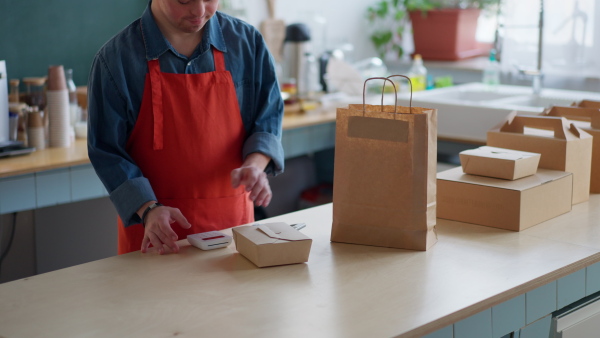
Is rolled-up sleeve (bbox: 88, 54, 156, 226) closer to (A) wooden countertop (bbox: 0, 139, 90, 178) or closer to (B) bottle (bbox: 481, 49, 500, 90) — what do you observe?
(A) wooden countertop (bbox: 0, 139, 90, 178)

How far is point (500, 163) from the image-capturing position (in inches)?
76.0

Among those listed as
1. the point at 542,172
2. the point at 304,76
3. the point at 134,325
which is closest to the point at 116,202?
the point at 134,325

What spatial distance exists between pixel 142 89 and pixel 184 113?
0.12 metres

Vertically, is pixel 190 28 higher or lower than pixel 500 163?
higher

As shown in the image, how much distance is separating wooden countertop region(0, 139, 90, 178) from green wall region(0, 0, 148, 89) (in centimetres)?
56

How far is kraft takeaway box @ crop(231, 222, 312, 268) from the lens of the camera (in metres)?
1.61

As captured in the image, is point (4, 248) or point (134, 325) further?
point (4, 248)

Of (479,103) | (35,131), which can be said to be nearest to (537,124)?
(479,103)

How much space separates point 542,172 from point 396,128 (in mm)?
583

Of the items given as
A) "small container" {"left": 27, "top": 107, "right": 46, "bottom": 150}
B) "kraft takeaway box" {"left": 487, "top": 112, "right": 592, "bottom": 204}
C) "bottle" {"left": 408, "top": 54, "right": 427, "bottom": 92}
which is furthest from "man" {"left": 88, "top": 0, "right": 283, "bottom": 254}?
"bottle" {"left": 408, "top": 54, "right": 427, "bottom": 92}

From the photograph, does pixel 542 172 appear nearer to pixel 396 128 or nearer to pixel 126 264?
pixel 396 128

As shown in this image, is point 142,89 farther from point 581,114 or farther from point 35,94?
point 35,94

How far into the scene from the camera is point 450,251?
1727 mm

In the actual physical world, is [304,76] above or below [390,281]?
above
